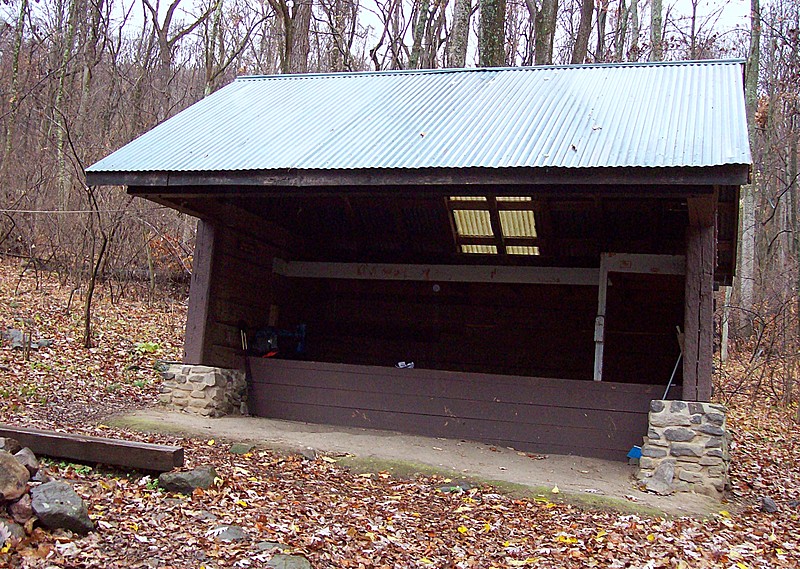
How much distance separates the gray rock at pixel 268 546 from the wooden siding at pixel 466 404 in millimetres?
4152

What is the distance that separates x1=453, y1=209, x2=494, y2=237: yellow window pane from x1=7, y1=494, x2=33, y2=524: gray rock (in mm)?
6312

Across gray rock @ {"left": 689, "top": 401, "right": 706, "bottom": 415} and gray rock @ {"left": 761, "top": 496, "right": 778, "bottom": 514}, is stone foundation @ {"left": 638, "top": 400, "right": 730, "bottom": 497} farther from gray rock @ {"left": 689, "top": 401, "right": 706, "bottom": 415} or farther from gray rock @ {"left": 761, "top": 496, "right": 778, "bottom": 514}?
gray rock @ {"left": 761, "top": 496, "right": 778, "bottom": 514}

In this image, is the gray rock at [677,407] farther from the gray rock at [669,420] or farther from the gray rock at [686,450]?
the gray rock at [686,450]

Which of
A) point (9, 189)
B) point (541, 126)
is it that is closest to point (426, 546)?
point (541, 126)

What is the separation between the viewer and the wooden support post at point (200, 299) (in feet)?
28.0

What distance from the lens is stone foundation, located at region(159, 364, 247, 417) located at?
8.45 m

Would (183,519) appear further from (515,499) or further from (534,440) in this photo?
(534,440)

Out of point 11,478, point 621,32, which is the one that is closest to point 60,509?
point 11,478

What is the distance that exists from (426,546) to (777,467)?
5662mm

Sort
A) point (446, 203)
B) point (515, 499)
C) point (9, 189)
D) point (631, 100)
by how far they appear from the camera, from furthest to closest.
Answer: point (9, 189) → point (446, 203) → point (631, 100) → point (515, 499)

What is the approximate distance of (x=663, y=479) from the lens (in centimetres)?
677

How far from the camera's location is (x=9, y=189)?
1513cm

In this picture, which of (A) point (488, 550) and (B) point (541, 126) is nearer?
(A) point (488, 550)

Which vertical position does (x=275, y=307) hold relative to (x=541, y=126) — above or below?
below
